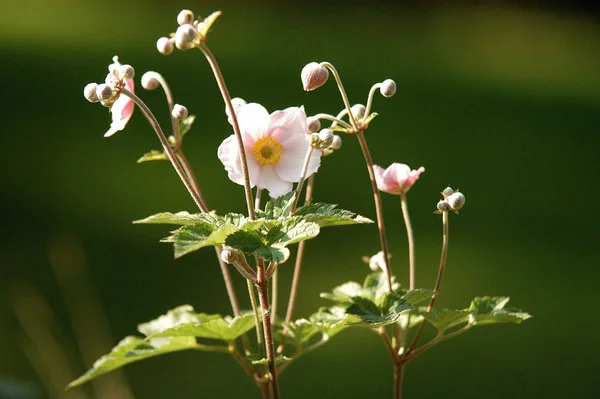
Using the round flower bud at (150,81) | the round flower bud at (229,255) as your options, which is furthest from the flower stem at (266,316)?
the round flower bud at (150,81)

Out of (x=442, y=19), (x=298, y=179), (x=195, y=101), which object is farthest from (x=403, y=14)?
(x=298, y=179)

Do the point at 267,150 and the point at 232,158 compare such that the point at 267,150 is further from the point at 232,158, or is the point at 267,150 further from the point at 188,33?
the point at 188,33

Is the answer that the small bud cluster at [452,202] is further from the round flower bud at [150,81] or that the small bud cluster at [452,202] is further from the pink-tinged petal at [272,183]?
the round flower bud at [150,81]

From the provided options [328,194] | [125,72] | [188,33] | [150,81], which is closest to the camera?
[188,33]

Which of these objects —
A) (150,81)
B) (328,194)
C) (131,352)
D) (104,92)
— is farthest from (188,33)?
(328,194)

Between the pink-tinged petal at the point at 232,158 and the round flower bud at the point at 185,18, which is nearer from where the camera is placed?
the round flower bud at the point at 185,18

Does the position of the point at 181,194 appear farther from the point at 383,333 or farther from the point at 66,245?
the point at 383,333

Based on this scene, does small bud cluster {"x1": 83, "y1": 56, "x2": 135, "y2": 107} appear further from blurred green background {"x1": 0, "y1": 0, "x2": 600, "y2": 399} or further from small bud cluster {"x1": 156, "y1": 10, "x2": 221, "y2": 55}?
blurred green background {"x1": 0, "y1": 0, "x2": 600, "y2": 399}

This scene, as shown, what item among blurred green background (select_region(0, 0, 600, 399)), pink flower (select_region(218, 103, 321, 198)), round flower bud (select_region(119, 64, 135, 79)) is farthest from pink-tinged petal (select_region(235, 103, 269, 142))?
blurred green background (select_region(0, 0, 600, 399))
